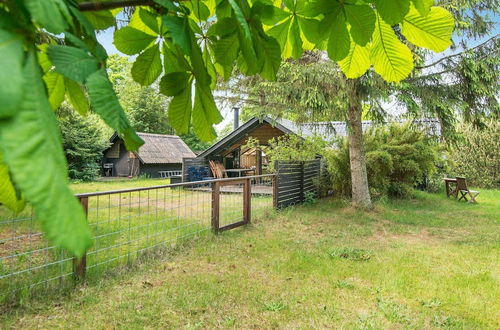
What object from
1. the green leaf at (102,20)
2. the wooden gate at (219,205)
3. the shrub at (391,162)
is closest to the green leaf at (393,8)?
the green leaf at (102,20)

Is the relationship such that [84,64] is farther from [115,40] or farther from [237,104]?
[237,104]

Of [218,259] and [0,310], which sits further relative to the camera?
[218,259]

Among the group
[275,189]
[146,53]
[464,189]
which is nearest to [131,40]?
[146,53]

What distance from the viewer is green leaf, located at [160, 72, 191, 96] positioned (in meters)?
0.64

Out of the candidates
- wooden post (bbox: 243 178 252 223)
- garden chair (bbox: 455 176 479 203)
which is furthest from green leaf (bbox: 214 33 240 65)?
garden chair (bbox: 455 176 479 203)

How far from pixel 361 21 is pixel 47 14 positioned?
0.57m

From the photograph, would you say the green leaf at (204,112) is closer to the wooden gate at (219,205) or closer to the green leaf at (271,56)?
the green leaf at (271,56)

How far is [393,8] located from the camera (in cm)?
61

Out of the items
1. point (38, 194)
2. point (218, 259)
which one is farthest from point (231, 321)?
point (38, 194)

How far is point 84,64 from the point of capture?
308 millimetres

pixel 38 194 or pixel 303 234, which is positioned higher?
pixel 38 194

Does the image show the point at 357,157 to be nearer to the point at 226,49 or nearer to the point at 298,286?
the point at 298,286

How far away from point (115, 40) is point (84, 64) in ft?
1.12

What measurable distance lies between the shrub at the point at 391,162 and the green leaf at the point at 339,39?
9.01 meters
